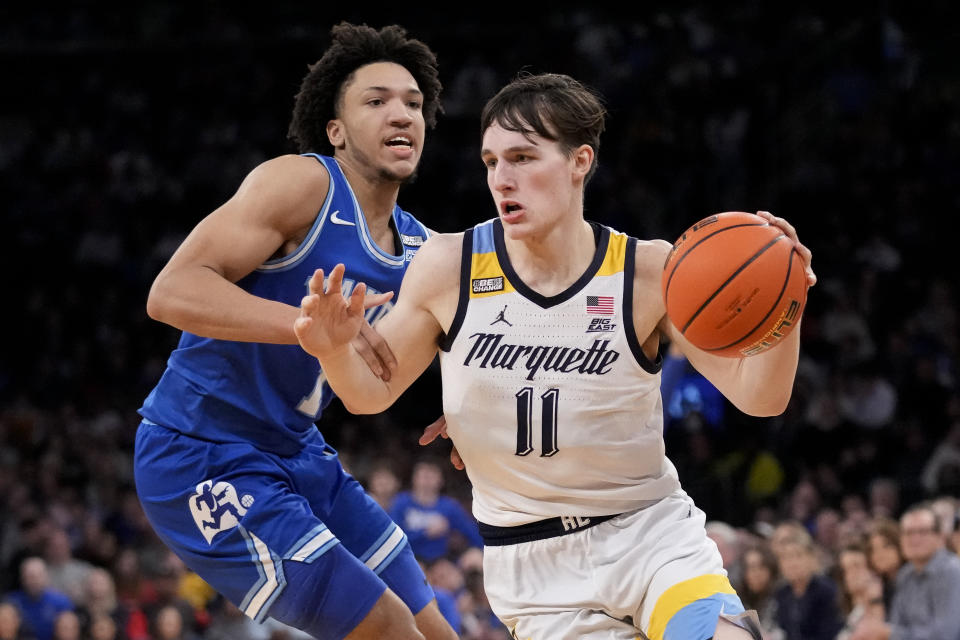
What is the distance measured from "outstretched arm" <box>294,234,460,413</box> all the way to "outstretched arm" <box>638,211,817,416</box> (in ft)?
1.89

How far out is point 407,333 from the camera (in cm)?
348

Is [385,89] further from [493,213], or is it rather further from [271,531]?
[493,213]

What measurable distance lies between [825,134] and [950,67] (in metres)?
1.48

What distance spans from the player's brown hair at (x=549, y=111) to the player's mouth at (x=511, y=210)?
19 cm

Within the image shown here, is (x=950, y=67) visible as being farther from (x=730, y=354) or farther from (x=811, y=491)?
(x=730, y=354)

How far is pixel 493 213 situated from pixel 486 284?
11.3 meters

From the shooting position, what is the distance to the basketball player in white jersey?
3363mm

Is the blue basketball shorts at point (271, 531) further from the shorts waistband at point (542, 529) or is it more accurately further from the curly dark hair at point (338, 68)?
the curly dark hair at point (338, 68)

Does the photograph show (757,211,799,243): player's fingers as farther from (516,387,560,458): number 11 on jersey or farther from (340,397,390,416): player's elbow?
(340,397,390,416): player's elbow

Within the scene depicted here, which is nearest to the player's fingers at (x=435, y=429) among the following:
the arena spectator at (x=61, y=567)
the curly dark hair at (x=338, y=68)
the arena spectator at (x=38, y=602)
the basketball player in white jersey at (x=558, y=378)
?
the basketball player in white jersey at (x=558, y=378)

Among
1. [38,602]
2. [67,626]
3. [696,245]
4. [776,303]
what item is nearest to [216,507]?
[696,245]

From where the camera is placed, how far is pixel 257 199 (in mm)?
3895

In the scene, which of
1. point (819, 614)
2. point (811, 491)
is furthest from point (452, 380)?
point (811, 491)

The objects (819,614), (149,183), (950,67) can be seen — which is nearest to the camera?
(819,614)
